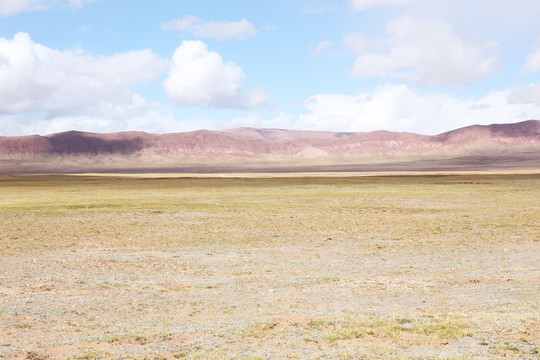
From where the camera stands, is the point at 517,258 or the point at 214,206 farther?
the point at 214,206

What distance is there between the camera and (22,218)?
35656 millimetres

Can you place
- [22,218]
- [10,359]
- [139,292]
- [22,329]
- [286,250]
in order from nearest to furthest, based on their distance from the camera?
1. [10,359]
2. [22,329]
3. [139,292]
4. [286,250]
5. [22,218]

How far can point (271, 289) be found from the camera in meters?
14.9

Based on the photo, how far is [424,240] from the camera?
25.1 metres

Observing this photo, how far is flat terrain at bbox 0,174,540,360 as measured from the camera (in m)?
9.98

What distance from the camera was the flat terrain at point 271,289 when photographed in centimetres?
998

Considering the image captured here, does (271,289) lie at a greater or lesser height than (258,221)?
greater

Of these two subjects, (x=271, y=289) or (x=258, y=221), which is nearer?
(x=271, y=289)

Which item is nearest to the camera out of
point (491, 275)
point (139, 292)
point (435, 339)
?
point (435, 339)

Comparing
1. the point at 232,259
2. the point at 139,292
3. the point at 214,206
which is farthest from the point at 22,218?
the point at 139,292

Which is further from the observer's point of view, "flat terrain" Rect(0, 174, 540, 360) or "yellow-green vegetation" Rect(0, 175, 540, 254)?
"yellow-green vegetation" Rect(0, 175, 540, 254)

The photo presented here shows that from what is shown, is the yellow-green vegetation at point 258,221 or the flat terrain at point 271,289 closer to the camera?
the flat terrain at point 271,289

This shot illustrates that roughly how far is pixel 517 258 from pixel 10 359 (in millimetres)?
17450

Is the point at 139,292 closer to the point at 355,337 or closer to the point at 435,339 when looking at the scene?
the point at 355,337
